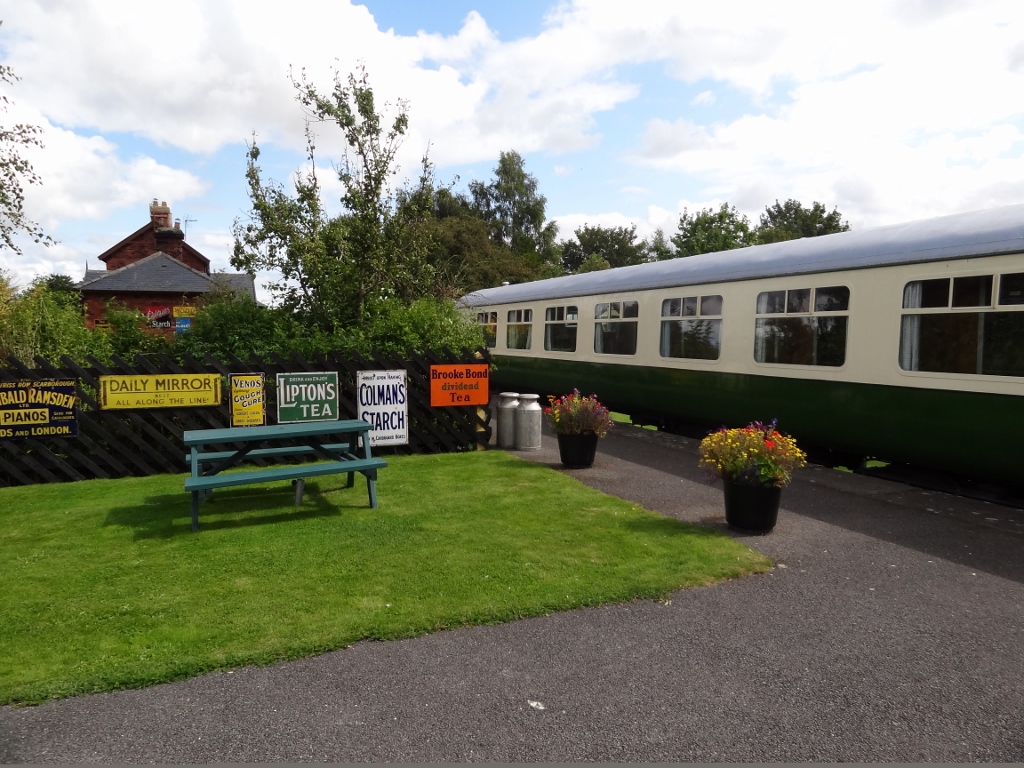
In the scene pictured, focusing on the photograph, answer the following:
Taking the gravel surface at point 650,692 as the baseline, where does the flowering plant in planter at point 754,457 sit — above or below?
above

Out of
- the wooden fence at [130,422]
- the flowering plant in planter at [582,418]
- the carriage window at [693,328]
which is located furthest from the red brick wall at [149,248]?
the flowering plant in planter at [582,418]

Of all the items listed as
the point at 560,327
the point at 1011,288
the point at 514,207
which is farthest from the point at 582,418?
the point at 514,207

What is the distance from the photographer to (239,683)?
11.6ft

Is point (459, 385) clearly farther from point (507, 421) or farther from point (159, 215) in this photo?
point (159, 215)

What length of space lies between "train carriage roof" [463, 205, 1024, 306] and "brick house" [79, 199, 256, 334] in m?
25.3

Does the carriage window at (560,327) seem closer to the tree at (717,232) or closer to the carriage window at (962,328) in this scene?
the carriage window at (962,328)

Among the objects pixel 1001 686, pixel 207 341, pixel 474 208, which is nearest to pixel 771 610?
pixel 1001 686

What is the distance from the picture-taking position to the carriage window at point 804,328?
861 centimetres

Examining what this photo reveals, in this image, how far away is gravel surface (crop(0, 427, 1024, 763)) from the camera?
3.01m

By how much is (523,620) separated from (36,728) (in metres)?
2.50

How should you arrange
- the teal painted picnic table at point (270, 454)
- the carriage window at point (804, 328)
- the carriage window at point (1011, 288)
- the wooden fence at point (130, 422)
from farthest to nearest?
the carriage window at point (804, 328) → the wooden fence at point (130, 422) → the carriage window at point (1011, 288) → the teal painted picnic table at point (270, 454)

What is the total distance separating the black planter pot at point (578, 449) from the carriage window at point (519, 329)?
7.91 m

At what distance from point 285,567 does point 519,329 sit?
42.2 feet

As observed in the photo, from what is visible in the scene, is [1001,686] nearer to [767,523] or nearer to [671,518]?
[767,523]
